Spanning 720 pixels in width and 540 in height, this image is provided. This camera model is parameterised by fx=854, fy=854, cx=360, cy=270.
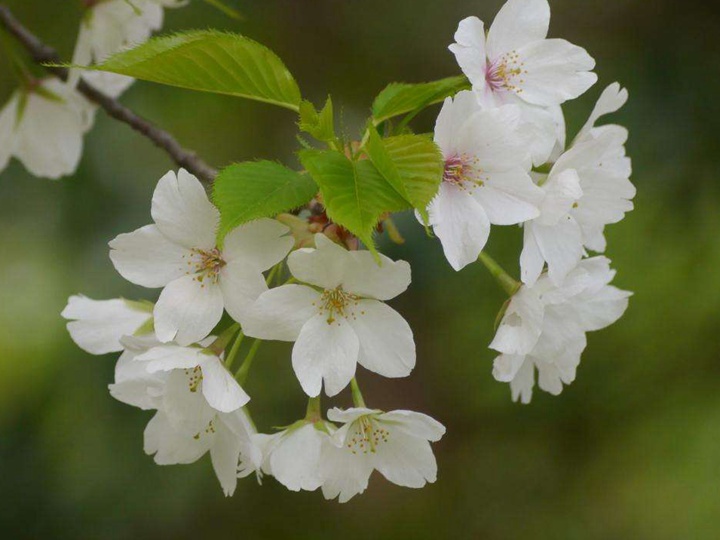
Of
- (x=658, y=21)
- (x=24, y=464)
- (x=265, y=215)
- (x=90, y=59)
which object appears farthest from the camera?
(x=658, y=21)

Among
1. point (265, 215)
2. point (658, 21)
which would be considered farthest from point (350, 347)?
point (658, 21)

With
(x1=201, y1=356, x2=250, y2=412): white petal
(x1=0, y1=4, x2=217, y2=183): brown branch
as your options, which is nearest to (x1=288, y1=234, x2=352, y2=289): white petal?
(x1=201, y1=356, x2=250, y2=412): white petal

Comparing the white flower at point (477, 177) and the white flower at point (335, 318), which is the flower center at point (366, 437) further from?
the white flower at point (477, 177)

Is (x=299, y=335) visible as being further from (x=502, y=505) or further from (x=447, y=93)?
(x=502, y=505)

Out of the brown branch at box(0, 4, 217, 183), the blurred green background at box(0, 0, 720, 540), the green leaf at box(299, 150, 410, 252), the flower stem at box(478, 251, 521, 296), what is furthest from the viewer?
the blurred green background at box(0, 0, 720, 540)

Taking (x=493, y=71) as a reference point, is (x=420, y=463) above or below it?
below

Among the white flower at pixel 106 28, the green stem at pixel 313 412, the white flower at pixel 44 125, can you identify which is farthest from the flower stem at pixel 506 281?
the white flower at pixel 44 125

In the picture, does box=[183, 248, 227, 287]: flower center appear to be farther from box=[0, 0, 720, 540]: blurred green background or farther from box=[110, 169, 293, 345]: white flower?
box=[0, 0, 720, 540]: blurred green background

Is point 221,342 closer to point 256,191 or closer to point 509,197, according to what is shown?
point 256,191
